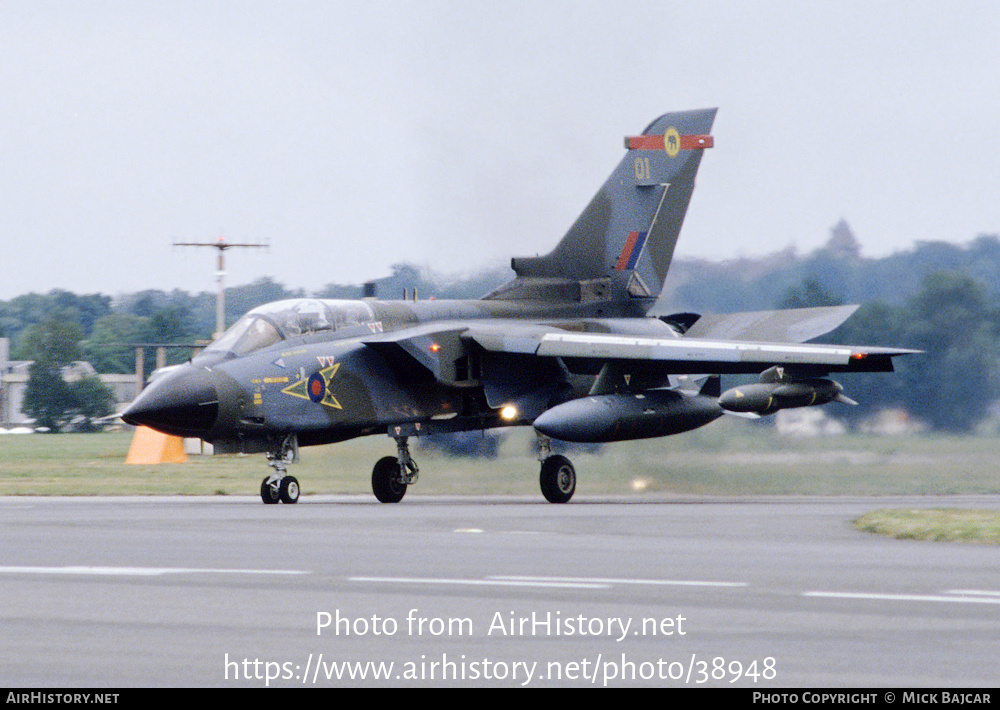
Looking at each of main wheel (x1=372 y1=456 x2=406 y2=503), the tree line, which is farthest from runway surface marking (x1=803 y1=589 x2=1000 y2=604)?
the tree line

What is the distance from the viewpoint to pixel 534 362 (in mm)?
22812

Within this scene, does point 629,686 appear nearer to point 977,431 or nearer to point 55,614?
point 55,614

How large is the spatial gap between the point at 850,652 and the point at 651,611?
63.7 inches

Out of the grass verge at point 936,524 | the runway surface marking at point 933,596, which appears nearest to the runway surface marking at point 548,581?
the runway surface marking at point 933,596

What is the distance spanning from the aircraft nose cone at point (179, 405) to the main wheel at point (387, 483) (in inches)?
131

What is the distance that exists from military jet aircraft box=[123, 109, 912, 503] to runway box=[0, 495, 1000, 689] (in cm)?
446

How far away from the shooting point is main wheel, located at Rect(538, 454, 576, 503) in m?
21.8

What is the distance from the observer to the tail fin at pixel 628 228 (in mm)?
24906

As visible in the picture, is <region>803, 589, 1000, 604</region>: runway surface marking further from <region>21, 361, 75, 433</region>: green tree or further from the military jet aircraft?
<region>21, 361, 75, 433</region>: green tree

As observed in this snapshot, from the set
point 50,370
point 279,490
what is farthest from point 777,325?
point 50,370

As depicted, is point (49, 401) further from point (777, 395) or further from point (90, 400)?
point (777, 395)

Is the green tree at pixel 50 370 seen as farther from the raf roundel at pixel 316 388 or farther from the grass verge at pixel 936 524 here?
the grass verge at pixel 936 524

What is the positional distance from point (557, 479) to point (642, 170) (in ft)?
19.8

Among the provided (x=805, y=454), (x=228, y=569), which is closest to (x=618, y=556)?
(x=228, y=569)
